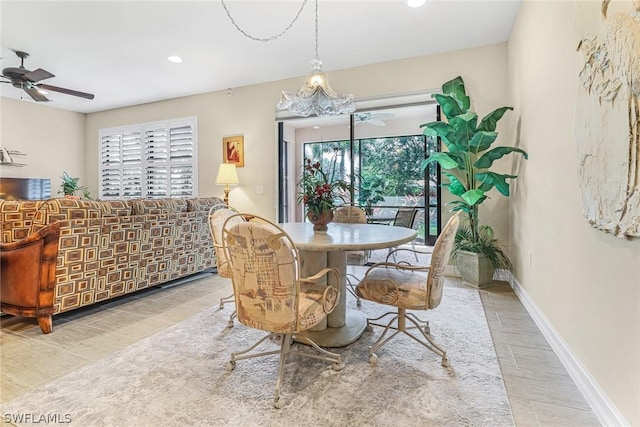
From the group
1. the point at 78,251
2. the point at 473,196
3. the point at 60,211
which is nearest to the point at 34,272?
the point at 78,251

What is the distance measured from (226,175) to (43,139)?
4369 millimetres

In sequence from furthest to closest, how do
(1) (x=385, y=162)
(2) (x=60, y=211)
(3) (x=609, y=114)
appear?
(1) (x=385, y=162) < (2) (x=60, y=211) < (3) (x=609, y=114)

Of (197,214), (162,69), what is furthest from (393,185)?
(162,69)

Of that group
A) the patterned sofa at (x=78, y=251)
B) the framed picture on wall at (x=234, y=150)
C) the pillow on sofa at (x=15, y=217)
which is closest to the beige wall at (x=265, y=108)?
the framed picture on wall at (x=234, y=150)

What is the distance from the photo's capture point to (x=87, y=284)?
103 inches

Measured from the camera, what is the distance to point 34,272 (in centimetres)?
232

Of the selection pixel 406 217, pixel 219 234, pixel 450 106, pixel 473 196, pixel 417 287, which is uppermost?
pixel 450 106

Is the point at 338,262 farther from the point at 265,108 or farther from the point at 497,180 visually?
the point at 265,108

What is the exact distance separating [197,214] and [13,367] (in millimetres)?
2101

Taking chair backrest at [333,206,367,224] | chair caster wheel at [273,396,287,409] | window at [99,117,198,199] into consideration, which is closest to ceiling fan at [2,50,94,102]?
window at [99,117,198,199]

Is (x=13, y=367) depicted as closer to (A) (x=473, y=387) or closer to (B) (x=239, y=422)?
(B) (x=239, y=422)

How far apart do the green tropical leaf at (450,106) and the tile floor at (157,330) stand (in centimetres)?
194

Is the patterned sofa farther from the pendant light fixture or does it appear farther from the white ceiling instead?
the white ceiling

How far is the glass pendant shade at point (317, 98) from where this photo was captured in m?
2.82
